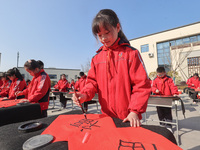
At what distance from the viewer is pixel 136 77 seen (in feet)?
3.21

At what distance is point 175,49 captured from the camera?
16.3 metres

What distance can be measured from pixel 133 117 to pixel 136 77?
35cm

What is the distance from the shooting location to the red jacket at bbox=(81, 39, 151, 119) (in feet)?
3.20

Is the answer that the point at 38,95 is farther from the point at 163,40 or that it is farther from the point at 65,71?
the point at 65,71

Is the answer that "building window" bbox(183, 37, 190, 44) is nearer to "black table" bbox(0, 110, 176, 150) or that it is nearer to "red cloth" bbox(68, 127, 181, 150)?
"black table" bbox(0, 110, 176, 150)

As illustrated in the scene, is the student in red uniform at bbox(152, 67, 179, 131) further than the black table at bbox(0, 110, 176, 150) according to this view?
Yes

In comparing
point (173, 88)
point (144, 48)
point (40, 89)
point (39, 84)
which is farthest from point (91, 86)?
point (144, 48)

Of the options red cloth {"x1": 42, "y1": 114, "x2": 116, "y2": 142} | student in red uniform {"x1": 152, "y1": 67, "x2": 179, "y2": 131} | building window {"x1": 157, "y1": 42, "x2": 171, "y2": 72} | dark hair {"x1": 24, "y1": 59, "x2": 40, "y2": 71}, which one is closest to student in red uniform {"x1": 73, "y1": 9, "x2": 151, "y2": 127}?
red cloth {"x1": 42, "y1": 114, "x2": 116, "y2": 142}

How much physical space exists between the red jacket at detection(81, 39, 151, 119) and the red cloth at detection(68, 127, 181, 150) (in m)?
0.32

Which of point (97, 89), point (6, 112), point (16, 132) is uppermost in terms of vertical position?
point (97, 89)

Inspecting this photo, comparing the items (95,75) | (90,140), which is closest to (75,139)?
(90,140)

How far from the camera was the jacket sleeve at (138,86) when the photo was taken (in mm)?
862

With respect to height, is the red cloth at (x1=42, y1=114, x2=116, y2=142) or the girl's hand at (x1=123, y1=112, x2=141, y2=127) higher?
the girl's hand at (x1=123, y1=112, x2=141, y2=127)

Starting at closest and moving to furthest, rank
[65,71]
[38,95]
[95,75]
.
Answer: [95,75]
[38,95]
[65,71]
